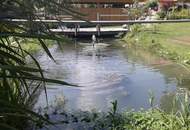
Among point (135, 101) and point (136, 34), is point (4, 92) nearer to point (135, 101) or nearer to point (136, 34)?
point (135, 101)

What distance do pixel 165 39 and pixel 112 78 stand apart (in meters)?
12.8

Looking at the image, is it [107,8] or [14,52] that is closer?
[14,52]

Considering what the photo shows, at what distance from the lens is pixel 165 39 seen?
29109 mm

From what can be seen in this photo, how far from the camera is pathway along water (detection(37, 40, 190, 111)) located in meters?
12.2

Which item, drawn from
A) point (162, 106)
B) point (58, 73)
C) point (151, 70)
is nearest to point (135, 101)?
point (162, 106)

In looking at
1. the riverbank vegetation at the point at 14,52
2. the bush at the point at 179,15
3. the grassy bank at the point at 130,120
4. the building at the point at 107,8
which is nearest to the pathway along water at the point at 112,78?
the grassy bank at the point at 130,120

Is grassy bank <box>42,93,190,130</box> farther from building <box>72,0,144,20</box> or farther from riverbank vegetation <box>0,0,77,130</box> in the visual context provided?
building <box>72,0,144,20</box>

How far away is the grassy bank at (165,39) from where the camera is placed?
23.3m

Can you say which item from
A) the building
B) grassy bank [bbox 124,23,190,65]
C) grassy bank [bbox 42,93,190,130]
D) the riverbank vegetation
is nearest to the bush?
grassy bank [bbox 124,23,190,65]

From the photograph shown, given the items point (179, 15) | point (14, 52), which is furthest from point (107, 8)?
point (14, 52)

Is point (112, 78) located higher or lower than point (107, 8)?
higher

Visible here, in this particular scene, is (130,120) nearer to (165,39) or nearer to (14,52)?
(14,52)

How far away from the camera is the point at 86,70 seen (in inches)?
741

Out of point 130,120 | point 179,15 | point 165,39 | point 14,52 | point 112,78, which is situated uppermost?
point 14,52
